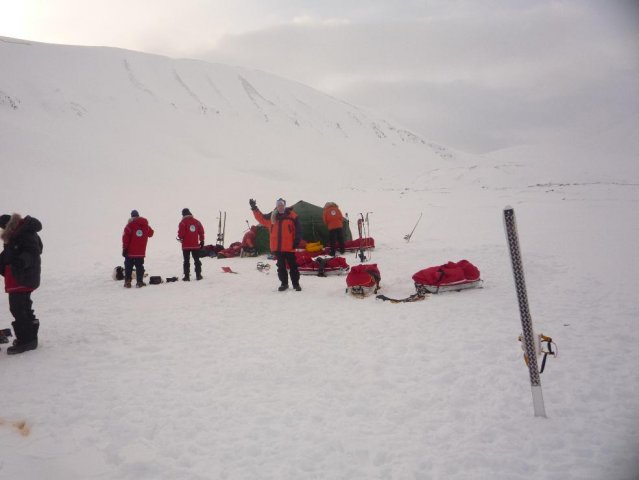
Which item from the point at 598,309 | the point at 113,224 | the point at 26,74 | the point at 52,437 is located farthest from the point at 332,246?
the point at 26,74

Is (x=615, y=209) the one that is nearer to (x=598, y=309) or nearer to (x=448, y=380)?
(x=598, y=309)

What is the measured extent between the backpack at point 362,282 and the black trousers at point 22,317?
4.89 meters

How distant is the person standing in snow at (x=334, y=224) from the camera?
12.8 metres

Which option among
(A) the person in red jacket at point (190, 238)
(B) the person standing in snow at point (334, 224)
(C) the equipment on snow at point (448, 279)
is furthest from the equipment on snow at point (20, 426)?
(B) the person standing in snow at point (334, 224)

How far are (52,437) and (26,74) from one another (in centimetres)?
5003

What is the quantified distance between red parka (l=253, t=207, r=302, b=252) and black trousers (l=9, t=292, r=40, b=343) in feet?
→ 14.1

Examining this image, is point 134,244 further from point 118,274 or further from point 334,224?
point 334,224

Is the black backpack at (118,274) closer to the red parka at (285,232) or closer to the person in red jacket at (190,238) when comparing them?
the person in red jacket at (190,238)

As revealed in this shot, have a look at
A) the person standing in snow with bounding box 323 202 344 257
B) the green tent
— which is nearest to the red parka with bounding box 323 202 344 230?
the person standing in snow with bounding box 323 202 344 257

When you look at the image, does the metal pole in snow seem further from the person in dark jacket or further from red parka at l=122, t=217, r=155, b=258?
red parka at l=122, t=217, r=155, b=258

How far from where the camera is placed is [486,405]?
3516 millimetres

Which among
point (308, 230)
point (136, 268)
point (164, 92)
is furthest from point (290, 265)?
point (164, 92)

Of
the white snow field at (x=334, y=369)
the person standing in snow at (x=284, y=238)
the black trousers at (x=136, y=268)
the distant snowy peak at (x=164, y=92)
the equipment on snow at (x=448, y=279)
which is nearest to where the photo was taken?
the white snow field at (x=334, y=369)

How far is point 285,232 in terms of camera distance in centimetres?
848
